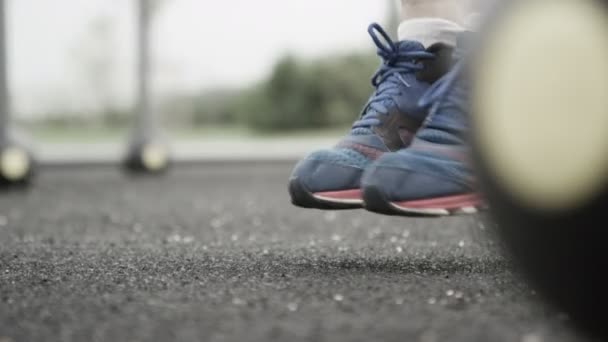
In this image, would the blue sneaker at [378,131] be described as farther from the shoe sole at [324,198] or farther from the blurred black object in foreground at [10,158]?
the blurred black object in foreground at [10,158]

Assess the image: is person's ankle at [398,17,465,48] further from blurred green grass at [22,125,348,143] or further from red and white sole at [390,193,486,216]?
blurred green grass at [22,125,348,143]

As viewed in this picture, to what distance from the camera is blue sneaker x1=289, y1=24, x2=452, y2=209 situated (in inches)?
49.7

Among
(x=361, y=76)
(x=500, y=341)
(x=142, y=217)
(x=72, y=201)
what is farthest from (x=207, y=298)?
(x=361, y=76)

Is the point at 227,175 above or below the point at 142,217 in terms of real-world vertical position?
below

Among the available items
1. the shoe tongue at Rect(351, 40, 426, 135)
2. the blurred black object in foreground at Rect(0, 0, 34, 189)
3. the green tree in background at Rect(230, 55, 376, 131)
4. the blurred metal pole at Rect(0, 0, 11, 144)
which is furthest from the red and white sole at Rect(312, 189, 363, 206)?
the green tree in background at Rect(230, 55, 376, 131)

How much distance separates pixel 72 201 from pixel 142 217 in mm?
691

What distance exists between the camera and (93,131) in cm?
564

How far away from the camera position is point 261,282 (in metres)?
1.14

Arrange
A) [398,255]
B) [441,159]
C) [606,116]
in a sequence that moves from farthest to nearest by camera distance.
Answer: [398,255] → [441,159] → [606,116]

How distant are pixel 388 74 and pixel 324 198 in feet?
0.74

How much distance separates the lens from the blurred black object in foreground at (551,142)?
28.2 inches

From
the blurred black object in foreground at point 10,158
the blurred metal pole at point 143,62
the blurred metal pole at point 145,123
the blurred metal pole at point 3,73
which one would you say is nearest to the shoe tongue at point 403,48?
the blurred black object in foreground at point 10,158

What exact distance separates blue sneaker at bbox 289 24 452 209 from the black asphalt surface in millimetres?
113

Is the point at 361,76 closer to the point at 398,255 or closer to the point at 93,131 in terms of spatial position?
the point at 93,131
